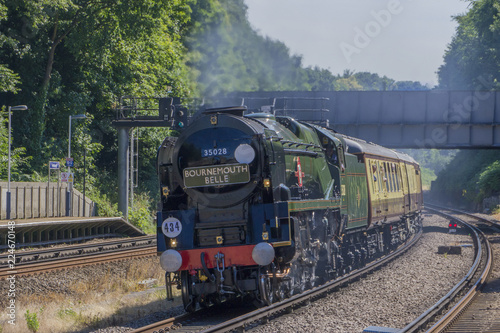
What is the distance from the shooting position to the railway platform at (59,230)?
2433 cm

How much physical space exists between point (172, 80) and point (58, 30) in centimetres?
974

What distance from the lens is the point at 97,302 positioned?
1516 centimetres

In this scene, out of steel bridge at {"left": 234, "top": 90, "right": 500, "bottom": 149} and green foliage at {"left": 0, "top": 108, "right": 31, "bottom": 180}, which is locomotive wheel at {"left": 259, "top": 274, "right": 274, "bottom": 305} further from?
steel bridge at {"left": 234, "top": 90, "right": 500, "bottom": 149}

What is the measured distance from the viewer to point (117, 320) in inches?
476

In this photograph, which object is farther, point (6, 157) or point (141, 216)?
point (141, 216)

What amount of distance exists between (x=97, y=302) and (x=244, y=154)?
620 cm

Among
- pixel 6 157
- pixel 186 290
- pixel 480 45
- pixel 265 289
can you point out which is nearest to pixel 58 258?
pixel 186 290

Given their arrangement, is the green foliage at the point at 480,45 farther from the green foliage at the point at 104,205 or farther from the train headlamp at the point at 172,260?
the train headlamp at the point at 172,260

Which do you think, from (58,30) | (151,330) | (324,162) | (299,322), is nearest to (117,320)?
(151,330)

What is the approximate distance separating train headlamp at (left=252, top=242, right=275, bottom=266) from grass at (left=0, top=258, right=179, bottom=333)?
3048 mm

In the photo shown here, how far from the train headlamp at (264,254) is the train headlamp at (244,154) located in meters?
1.59

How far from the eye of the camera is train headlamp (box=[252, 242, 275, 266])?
36.7 ft

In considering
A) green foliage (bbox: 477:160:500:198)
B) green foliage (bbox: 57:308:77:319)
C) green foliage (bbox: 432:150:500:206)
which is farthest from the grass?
green foliage (bbox: 432:150:500:206)

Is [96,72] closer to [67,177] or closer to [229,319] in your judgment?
[67,177]
